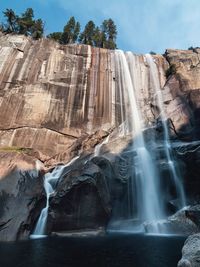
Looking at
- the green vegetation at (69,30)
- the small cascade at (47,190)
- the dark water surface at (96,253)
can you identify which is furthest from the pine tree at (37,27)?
the dark water surface at (96,253)

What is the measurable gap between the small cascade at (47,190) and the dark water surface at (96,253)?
11.3 feet

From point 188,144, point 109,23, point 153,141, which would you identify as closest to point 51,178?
point 153,141

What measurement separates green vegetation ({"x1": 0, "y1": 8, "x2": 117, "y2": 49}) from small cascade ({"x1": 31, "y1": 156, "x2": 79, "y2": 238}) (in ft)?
107

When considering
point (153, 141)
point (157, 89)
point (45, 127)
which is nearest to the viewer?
point (153, 141)

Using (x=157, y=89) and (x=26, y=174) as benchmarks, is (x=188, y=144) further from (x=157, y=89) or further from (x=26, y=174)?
(x=157, y=89)

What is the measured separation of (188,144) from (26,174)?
16433 millimetres

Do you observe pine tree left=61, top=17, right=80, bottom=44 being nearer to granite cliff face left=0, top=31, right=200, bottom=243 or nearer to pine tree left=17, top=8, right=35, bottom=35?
pine tree left=17, top=8, right=35, bottom=35

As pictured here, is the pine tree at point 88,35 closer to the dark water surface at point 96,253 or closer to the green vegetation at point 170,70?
the green vegetation at point 170,70

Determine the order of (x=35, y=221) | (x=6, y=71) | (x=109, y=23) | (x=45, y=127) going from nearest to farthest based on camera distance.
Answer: (x=35, y=221), (x=45, y=127), (x=6, y=71), (x=109, y=23)

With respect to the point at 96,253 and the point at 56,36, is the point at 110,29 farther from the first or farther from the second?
the point at 96,253

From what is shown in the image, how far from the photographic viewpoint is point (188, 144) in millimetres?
30125

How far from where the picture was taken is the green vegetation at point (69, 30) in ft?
192

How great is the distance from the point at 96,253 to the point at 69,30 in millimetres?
57814

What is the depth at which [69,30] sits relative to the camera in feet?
216
